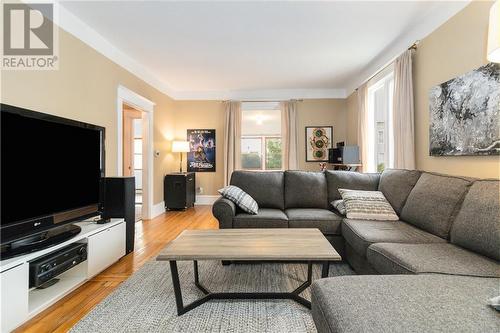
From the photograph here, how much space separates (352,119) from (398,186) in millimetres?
3094

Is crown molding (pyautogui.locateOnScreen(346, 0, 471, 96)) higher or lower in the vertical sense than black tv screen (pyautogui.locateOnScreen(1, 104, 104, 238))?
higher

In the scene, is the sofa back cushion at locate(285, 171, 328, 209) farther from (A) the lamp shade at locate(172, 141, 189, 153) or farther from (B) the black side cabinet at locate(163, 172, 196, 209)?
(A) the lamp shade at locate(172, 141, 189, 153)

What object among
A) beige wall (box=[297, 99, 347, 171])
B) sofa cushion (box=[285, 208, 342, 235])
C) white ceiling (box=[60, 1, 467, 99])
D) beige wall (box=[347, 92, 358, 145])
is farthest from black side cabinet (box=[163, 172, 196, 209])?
beige wall (box=[347, 92, 358, 145])

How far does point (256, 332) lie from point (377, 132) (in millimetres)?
3892

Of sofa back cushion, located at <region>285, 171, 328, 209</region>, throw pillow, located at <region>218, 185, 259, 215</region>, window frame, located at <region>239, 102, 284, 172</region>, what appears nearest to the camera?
throw pillow, located at <region>218, 185, 259, 215</region>

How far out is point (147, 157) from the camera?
472 centimetres

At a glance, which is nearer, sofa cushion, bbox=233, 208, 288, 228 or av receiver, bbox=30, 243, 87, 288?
av receiver, bbox=30, 243, 87, 288

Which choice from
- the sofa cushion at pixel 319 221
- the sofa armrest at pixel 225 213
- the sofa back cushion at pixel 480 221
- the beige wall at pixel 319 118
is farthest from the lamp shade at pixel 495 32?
the beige wall at pixel 319 118

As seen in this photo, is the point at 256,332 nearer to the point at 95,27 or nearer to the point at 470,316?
the point at 470,316

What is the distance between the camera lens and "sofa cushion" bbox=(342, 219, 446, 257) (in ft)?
6.28

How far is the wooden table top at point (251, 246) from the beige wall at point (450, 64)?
5.12 ft

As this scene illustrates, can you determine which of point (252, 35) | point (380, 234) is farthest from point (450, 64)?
point (252, 35)

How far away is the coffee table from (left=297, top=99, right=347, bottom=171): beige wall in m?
4.00

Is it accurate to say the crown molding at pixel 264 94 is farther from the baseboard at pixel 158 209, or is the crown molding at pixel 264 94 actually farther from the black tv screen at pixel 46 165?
the black tv screen at pixel 46 165
